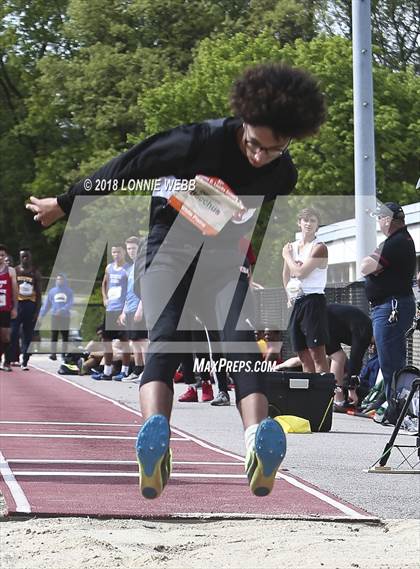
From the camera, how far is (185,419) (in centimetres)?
1412

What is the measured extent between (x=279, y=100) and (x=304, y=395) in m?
7.57

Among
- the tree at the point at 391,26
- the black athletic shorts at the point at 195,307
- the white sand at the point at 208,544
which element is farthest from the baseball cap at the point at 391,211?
the tree at the point at 391,26

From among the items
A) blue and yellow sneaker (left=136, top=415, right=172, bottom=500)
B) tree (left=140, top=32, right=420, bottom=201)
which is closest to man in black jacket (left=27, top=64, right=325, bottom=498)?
blue and yellow sneaker (left=136, top=415, right=172, bottom=500)

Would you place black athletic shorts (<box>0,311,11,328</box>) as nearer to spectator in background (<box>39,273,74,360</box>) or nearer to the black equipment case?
spectator in background (<box>39,273,74,360</box>)

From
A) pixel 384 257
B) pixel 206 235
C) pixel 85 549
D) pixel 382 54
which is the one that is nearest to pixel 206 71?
pixel 382 54

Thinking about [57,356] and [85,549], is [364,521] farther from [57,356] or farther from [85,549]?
[57,356]

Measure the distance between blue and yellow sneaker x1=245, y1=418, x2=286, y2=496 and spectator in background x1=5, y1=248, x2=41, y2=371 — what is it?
1525 cm

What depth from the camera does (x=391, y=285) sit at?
10906 millimetres

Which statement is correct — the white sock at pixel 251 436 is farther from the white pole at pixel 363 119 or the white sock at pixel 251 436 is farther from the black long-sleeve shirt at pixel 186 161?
the white pole at pixel 363 119

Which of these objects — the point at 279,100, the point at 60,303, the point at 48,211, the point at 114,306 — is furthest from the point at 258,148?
the point at 60,303

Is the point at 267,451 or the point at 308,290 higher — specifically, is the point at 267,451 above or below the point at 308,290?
below

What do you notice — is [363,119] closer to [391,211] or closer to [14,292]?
[391,211]

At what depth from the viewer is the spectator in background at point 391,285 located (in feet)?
34.7

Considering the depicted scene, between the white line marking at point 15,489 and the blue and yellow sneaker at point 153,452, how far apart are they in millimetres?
4204
